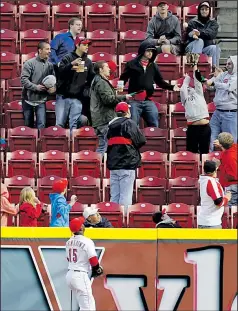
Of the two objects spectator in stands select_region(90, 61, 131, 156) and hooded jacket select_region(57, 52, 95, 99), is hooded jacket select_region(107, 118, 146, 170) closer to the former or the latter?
spectator in stands select_region(90, 61, 131, 156)

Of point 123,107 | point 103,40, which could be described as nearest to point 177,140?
point 123,107

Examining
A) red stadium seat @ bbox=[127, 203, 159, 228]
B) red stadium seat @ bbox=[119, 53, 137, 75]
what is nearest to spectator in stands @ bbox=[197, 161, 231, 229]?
red stadium seat @ bbox=[127, 203, 159, 228]

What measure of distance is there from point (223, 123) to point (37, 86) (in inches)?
92.0

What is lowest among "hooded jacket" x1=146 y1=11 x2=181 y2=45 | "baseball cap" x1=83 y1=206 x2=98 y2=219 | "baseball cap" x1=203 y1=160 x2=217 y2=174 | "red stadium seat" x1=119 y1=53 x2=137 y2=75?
"baseball cap" x1=83 y1=206 x2=98 y2=219

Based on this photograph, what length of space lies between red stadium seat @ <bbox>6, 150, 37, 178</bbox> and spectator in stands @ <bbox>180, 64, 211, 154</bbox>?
187 centimetres

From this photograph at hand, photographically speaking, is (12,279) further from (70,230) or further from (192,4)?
(192,4)

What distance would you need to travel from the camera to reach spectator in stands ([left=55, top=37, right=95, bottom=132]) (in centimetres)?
1814

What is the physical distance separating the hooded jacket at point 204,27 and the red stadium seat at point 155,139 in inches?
64.1

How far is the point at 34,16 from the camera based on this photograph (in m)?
20.2

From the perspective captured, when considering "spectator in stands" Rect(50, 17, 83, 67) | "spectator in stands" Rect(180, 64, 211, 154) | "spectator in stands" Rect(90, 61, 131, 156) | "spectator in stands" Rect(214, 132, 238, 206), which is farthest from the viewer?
"spectator in stands" Rect(50, 17, 83, 67)

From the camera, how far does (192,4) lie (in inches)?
810

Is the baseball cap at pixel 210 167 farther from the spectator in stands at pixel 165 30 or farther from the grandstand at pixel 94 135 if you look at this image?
the spectator in stands at pixel 165 30

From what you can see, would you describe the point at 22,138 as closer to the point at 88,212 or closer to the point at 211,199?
the point at 88,212

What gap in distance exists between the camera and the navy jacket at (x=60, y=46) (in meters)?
19.0
